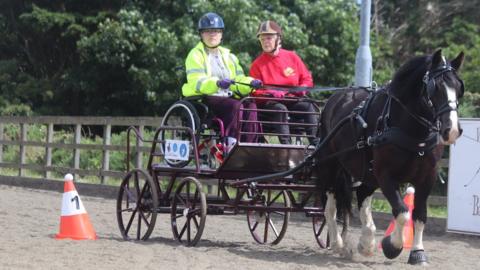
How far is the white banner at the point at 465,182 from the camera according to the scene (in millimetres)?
10750

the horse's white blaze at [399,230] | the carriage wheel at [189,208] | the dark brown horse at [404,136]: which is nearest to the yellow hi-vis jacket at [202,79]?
the carriage wheel at [189,208]

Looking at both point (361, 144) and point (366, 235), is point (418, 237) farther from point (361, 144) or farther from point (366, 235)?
point (361, 144)

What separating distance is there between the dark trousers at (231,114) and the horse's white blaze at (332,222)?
102 cm

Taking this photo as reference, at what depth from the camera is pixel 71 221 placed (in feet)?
30.8

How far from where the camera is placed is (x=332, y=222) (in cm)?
877

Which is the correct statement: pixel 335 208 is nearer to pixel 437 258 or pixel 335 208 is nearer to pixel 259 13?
pixel 437 258

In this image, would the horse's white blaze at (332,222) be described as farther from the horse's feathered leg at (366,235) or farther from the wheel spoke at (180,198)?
the wheel spoke at (180,198)

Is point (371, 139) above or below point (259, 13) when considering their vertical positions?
below

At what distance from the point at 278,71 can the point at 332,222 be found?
1815mm

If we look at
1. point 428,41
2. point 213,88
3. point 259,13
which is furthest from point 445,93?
point 428,41

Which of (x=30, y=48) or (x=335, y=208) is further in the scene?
(x=30, y=48)

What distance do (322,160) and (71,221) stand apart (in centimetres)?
280

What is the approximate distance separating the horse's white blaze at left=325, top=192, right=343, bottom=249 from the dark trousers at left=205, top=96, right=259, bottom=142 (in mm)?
1024

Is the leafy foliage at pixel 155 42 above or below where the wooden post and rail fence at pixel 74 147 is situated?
above
